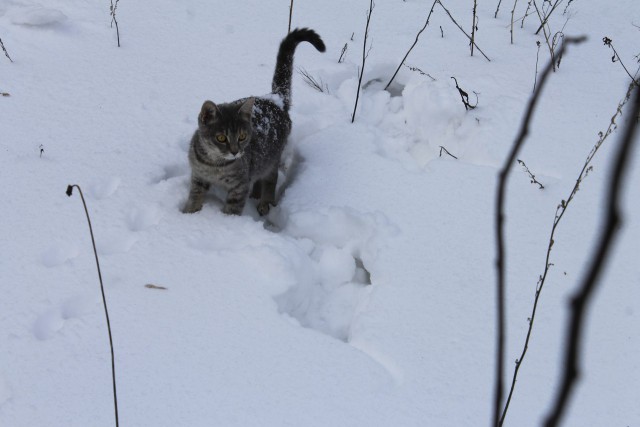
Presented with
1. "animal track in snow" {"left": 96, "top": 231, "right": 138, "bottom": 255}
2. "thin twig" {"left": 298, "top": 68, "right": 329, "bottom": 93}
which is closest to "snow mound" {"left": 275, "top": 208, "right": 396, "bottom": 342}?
"animal track in snow" {"left": 96, "top": 231, "right": 138, "bottom": 255}

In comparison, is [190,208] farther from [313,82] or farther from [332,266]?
[313,82]

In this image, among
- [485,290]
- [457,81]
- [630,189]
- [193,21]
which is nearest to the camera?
[485,290]

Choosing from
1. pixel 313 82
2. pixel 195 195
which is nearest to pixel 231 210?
pixel 195 195

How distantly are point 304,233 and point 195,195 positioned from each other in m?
0.56

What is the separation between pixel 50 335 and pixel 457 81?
2649 millimetres

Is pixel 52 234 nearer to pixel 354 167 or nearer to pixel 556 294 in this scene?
pixel 354 167

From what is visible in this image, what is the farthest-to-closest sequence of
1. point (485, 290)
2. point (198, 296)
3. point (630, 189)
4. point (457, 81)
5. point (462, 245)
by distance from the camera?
1. point (457, 81)
2. point (630, 189)
3. point (462, 245)
4. point (485, 290)
5. point (198, 296)

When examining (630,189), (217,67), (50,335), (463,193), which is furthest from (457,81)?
(50,335)

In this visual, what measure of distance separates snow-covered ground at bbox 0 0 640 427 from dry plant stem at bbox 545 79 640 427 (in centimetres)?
164

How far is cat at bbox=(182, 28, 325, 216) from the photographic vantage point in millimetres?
2736

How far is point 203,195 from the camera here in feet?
9.48

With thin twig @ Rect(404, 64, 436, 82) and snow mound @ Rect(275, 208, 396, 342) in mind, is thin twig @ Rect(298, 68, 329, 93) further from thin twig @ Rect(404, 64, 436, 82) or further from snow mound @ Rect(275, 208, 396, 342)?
snow mound @ Rect(275, 208, 396, 342)

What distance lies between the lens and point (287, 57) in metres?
3.21

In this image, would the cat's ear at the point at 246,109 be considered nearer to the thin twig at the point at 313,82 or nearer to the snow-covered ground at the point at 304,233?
the snow-covered ground at the point at 304,233
